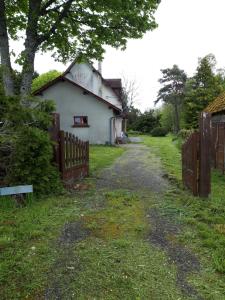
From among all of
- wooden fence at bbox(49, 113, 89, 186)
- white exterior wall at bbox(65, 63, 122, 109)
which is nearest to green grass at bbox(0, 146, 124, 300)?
wooden fence at bbox(49, 113, 89, 186)

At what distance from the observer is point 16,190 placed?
6160 mm

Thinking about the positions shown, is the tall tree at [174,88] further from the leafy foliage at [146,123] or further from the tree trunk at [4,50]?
the tree trunk at [4,50]

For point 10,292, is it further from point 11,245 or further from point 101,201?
point 101,201

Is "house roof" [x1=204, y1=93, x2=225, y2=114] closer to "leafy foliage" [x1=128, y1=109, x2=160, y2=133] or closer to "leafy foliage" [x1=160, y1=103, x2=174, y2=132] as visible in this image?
"leafy foliage" [x1=128, y1=109, x2=160, y2=133]

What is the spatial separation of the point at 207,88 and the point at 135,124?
18.2 meters

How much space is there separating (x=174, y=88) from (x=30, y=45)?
47569 mm

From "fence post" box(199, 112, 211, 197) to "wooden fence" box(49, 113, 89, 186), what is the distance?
3.34 meters

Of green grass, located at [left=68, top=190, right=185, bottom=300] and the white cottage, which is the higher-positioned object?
the white cottage

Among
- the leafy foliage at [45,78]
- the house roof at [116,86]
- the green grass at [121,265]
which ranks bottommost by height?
the green grass at [121,265]

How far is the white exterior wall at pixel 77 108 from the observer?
23.4 m

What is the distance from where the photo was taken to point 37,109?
701 centimetres

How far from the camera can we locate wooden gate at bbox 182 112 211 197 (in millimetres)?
6938

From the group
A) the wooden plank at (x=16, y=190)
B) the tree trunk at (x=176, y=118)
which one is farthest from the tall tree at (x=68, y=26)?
the tree trunk at (x=176, y=118)

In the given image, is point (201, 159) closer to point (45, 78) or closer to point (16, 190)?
point (16, 190)
